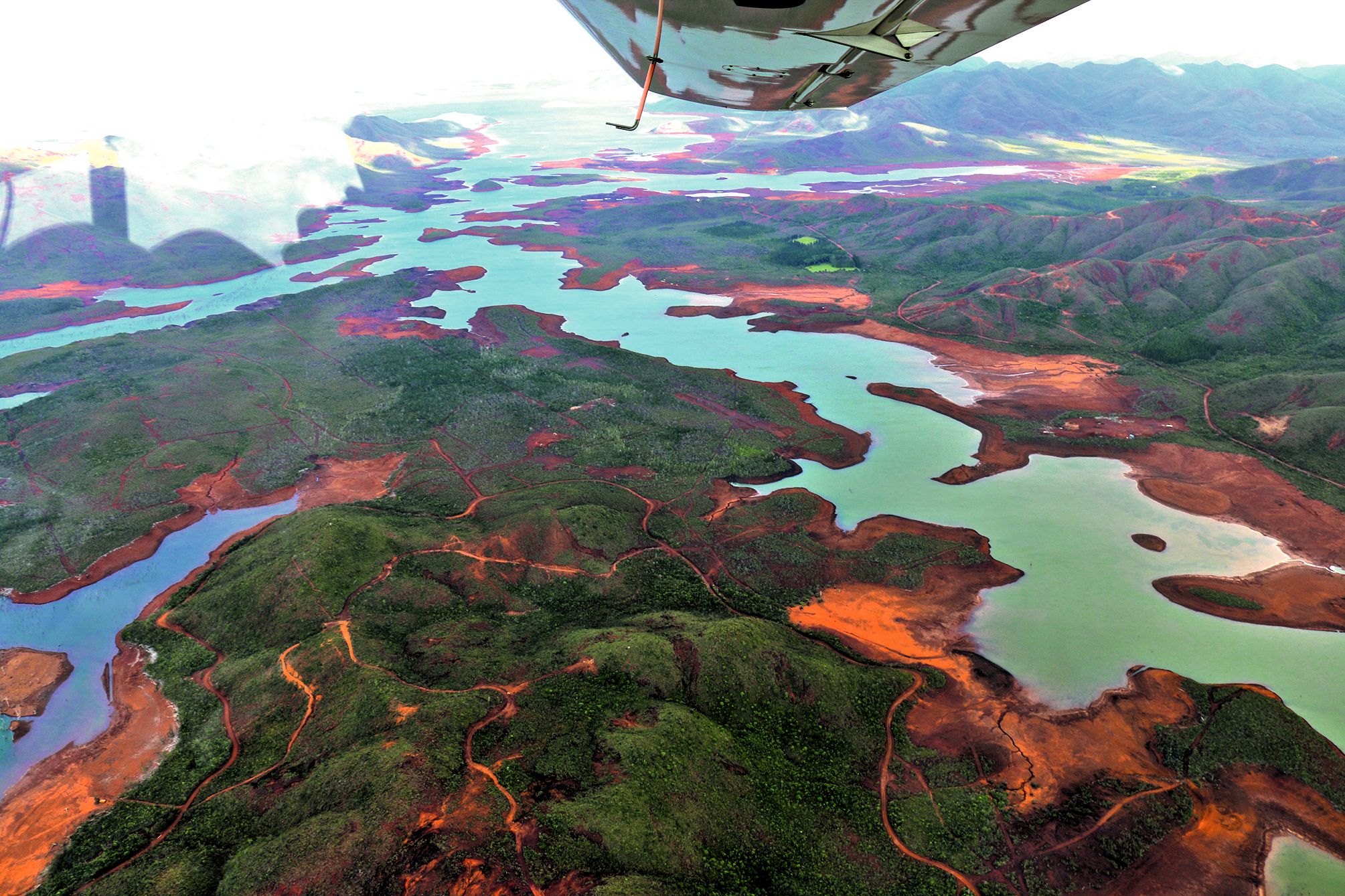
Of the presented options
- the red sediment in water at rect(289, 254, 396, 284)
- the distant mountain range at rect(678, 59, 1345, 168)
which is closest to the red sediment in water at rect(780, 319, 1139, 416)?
the red sediment in water at rect(289, 254, 396, 284)

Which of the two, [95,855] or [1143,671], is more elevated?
[1143,671]

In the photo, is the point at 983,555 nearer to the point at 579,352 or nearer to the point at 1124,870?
the point at 1124,870

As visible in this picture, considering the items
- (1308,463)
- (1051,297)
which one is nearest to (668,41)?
(1308,463)

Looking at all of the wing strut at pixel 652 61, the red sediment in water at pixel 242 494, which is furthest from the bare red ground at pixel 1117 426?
the red sediment in water at pixel 242 494

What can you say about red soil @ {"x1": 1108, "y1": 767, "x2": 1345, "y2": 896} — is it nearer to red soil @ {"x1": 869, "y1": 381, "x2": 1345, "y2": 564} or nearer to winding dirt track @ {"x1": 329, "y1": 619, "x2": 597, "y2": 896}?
winding dirt track @ {"x1": 329, "y1": 619, "x2": 597, "y2": 896}

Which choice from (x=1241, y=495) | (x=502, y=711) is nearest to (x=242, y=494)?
(x=502, y=711)
